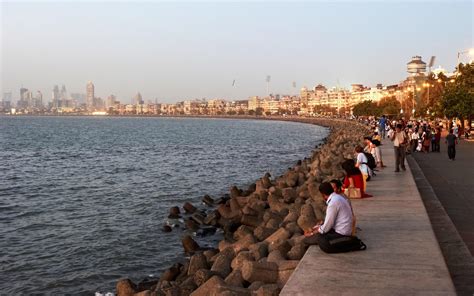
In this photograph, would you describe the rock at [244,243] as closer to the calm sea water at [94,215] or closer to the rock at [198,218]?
the calm sea water at [94,215]

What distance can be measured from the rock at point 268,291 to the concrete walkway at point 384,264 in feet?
0.64

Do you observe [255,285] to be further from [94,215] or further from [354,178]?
[94,215]

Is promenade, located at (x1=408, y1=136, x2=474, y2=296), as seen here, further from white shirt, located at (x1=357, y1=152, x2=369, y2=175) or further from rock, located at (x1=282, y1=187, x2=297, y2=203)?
rock, located at (x1=282, y1=187, x2=297, y2=203)

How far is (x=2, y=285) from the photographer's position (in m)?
10.6

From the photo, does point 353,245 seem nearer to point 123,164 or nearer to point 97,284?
point 97,284

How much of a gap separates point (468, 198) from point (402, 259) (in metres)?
5.91

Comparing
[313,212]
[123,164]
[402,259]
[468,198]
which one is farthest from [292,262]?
[123,164]

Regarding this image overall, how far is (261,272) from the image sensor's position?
6809mm

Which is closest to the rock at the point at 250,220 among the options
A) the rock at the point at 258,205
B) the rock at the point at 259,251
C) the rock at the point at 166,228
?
the rock at the point at 258,205

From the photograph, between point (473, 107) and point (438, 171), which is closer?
point (438, 171)

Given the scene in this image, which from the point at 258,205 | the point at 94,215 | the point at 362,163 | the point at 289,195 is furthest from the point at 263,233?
the point at 94,215

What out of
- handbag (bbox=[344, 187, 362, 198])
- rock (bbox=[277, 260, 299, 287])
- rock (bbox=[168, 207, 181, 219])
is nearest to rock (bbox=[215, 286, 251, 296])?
rock (bbox=[277, 260, 299, 287])

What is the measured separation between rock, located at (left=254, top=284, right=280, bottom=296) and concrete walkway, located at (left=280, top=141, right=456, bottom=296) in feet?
0.64

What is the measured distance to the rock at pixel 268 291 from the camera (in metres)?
5.81
